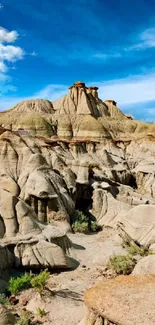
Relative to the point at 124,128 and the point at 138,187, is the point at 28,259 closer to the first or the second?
the point at 138,187

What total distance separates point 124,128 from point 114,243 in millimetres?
62903

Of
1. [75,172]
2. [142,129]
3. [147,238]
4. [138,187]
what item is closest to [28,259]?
[147,238]

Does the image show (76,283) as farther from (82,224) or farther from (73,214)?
(73,214)

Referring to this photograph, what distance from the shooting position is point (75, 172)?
23.3m

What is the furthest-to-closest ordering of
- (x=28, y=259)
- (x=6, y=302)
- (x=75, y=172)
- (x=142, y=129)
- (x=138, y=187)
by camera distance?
(x=142, y=129) < (x=138, y=187) < (x=75, y=172) < (x=28, y=259) < (x=6, y=302)

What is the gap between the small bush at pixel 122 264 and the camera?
11.7m

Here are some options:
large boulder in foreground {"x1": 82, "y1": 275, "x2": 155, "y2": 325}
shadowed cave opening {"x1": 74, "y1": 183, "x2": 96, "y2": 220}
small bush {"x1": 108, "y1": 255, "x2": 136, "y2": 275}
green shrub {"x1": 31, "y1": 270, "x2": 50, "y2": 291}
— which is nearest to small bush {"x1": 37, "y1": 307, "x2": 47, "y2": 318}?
green shrub {"x1": 31, "y1": 270, "x2": 50, "y2": 291}

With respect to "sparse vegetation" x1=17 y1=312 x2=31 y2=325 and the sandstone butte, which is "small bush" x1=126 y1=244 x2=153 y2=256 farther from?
"sparse vegetation" x1=17 y1=312 x2=31 y2=325

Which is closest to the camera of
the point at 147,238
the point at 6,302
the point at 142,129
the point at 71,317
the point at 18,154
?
the point at 71,317

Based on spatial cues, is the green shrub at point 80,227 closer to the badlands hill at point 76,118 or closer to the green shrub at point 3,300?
the green shrub at point 3,300

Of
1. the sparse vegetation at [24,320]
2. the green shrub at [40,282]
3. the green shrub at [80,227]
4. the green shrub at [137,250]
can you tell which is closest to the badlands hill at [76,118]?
the green shrub at [80,227]

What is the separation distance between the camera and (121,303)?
6.33m

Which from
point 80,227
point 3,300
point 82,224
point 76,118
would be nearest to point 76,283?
point 3,300

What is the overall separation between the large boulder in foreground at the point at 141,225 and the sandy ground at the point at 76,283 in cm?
86
